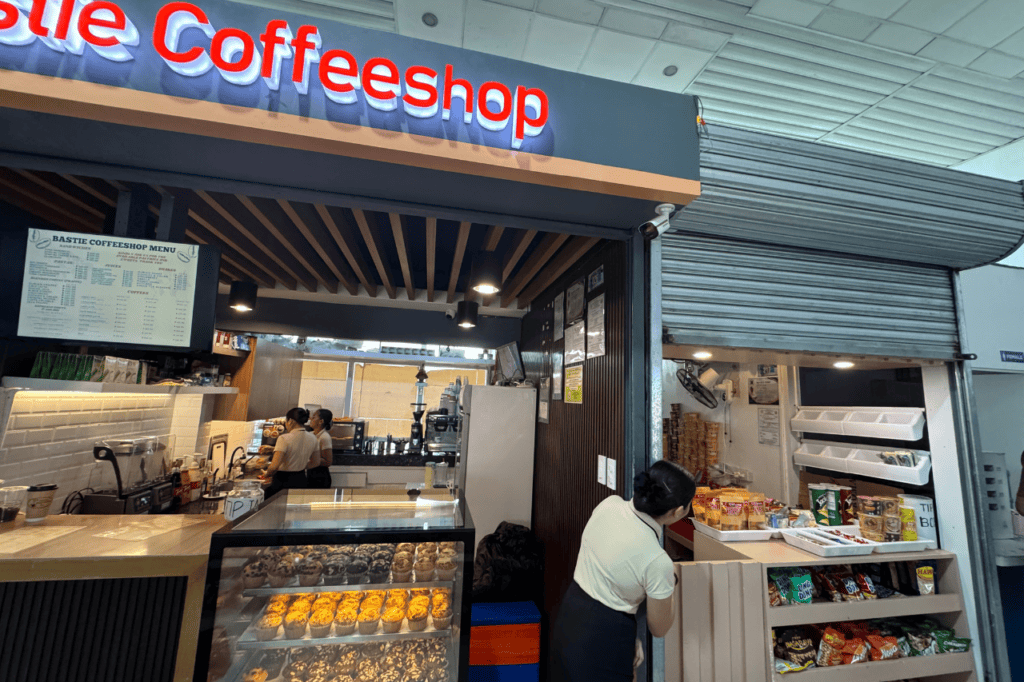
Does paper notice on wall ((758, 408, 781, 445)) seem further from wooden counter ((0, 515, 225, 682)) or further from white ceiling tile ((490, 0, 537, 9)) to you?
wooden counter ((0, 515, 225, 682))

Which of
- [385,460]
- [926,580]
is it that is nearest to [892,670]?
[926,580]

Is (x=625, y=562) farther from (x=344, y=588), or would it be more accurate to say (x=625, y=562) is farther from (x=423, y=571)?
(x=344, y=588)

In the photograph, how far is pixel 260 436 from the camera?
6.33 meters

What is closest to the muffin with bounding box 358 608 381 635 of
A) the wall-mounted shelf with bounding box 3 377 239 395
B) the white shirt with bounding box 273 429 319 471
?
the wall-mounted shelf with bounding box 3 377 239 395

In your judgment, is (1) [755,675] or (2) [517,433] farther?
(2) [517,433]

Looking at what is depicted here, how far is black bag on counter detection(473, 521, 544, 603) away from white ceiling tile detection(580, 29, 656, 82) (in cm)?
378

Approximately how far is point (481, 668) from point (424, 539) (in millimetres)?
1243

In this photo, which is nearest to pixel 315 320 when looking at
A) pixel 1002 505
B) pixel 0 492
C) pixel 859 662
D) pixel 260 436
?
pixel 260 436

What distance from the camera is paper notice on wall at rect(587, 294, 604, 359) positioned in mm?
2701

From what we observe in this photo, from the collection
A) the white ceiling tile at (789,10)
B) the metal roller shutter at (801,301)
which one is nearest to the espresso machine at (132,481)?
the metal roller shutter at (801,301)

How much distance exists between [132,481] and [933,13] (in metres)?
7.15

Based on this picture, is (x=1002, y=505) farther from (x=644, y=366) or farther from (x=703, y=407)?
(x=703, y=407)

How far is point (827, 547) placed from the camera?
2.32 metres

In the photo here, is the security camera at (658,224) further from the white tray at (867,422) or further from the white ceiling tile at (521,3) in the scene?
the white ceiling tile at (521,3)
